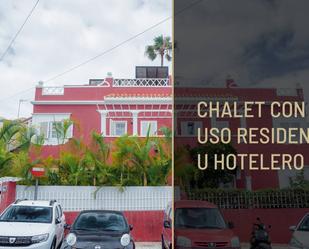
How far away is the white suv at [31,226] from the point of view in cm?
730

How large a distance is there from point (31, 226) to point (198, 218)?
22.1ft

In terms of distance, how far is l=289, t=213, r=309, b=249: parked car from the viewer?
5.92ft

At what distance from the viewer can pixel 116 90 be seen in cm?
1866

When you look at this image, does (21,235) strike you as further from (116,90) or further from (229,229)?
(116,90)

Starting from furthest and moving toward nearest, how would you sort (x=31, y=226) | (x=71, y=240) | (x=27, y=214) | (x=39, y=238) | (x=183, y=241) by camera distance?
(x=27, y=214)
(x=31, y=226)
(x=39, y=238)
(x=71, y=240)
(x=183, y=241)

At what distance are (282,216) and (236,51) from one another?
84 cm

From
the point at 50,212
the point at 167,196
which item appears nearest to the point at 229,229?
the point at 50,212

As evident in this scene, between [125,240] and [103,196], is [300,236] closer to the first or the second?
[125,240]

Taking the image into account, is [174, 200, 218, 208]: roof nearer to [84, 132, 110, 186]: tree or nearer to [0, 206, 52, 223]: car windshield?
[0, 206, 52, 223]: car windshield

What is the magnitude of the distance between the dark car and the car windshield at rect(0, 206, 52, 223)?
103cm

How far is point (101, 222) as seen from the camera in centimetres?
768

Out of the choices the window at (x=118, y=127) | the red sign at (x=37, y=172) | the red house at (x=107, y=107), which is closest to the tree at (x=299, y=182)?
the red sign at (x=37, y=172)

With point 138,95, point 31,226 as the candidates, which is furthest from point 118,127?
point 31,226

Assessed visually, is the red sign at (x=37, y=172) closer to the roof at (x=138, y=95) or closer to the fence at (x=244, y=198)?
the roof at (x=138, y=95)
